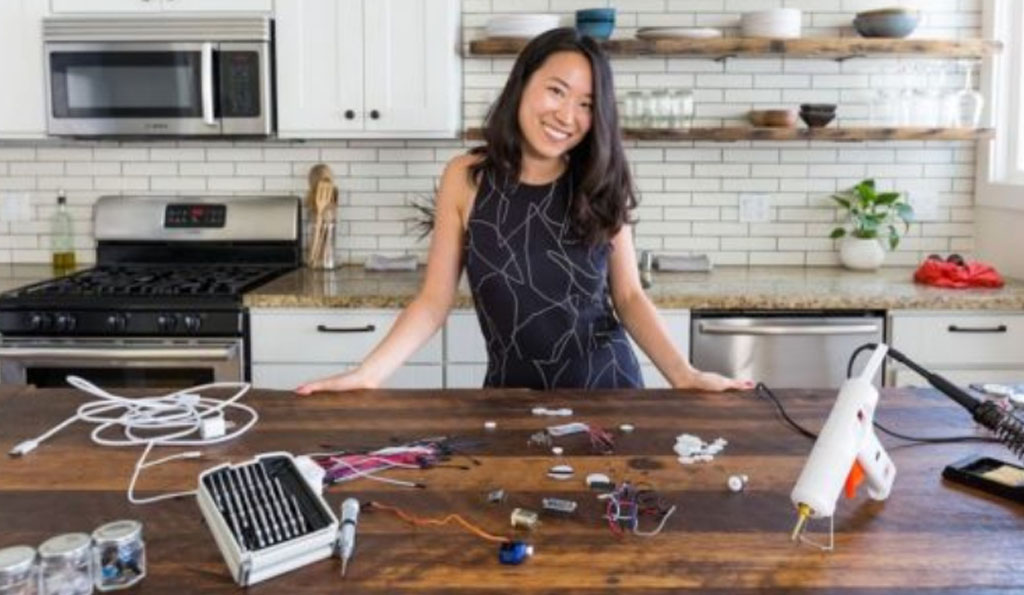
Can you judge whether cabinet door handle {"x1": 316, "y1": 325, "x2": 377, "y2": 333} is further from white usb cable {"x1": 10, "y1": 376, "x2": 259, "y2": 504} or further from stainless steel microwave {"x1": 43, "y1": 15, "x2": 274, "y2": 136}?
white usb cable {"x1": 10, "y1": 376, "x2": 259, "y2": 504}

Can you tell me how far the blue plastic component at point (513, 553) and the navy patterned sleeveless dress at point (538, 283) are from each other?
1.08m

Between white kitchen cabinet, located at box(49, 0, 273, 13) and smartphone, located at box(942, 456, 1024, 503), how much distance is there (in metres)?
2.90

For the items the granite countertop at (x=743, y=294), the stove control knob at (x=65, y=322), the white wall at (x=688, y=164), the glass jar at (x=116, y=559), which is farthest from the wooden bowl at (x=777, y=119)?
the glass jar at (x=116, y=559)

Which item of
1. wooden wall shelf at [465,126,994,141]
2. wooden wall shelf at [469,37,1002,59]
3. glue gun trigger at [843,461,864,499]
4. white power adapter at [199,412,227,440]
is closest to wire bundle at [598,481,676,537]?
glue gun trigger at [843,461,864,499]

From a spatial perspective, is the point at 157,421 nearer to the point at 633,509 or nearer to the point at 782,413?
the point at 633,509

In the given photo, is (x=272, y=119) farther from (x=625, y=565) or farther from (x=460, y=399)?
(x=625, y=565)

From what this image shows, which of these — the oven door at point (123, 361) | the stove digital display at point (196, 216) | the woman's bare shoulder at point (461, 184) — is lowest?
the oven door at point (123, 361)

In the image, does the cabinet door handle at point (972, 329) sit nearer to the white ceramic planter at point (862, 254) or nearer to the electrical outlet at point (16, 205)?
the white ceramic planter at point (862, 254)

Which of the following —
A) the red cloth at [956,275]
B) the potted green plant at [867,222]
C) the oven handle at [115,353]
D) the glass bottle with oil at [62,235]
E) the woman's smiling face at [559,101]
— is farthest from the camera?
the glass bottle with oil at [62,235]

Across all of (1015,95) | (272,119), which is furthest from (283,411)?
(1015,95)

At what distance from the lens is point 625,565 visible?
114 cm

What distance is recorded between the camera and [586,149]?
7.23 ft

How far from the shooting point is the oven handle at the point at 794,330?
10.3 feet

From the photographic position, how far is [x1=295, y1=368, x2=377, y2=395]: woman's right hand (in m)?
1.90
